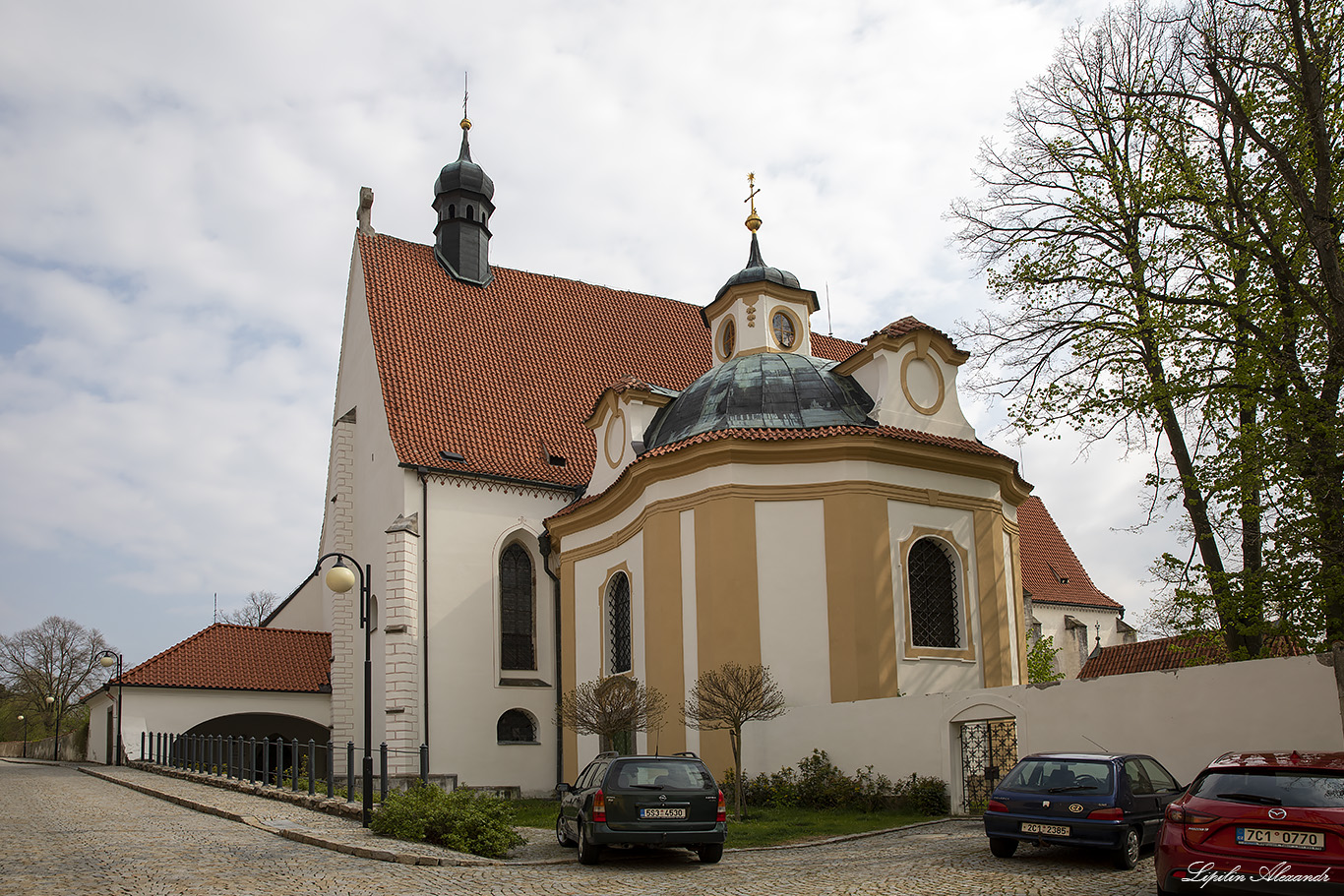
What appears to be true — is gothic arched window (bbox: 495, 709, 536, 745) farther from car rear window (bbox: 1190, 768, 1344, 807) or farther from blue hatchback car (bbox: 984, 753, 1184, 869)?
car rear window (bbox: 1190, 768, 1344, 807)

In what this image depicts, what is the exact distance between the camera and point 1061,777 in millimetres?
12352

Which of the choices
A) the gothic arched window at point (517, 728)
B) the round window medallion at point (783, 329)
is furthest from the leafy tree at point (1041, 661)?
the gothic arched window at point (517, 728)

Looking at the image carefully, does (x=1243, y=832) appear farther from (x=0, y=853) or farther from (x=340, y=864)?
(x=0, y=853)

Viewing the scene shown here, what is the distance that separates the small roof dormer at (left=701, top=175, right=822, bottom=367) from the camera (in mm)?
27562

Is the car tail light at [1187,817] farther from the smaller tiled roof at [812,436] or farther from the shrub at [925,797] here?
the smaller tiled roof at [812,436]

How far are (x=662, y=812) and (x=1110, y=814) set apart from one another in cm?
478

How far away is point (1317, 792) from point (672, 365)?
1094 inches

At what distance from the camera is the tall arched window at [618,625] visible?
81.3ft

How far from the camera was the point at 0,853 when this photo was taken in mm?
12406

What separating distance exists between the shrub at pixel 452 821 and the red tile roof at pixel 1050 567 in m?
36.2

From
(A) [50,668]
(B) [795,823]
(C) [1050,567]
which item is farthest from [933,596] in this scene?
(A) [50,668]

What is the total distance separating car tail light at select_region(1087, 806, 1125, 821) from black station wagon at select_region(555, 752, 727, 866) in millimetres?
4076

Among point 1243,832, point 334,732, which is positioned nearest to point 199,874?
point 1243,832

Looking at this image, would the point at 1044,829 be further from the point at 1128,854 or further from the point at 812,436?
the point at 812,436
